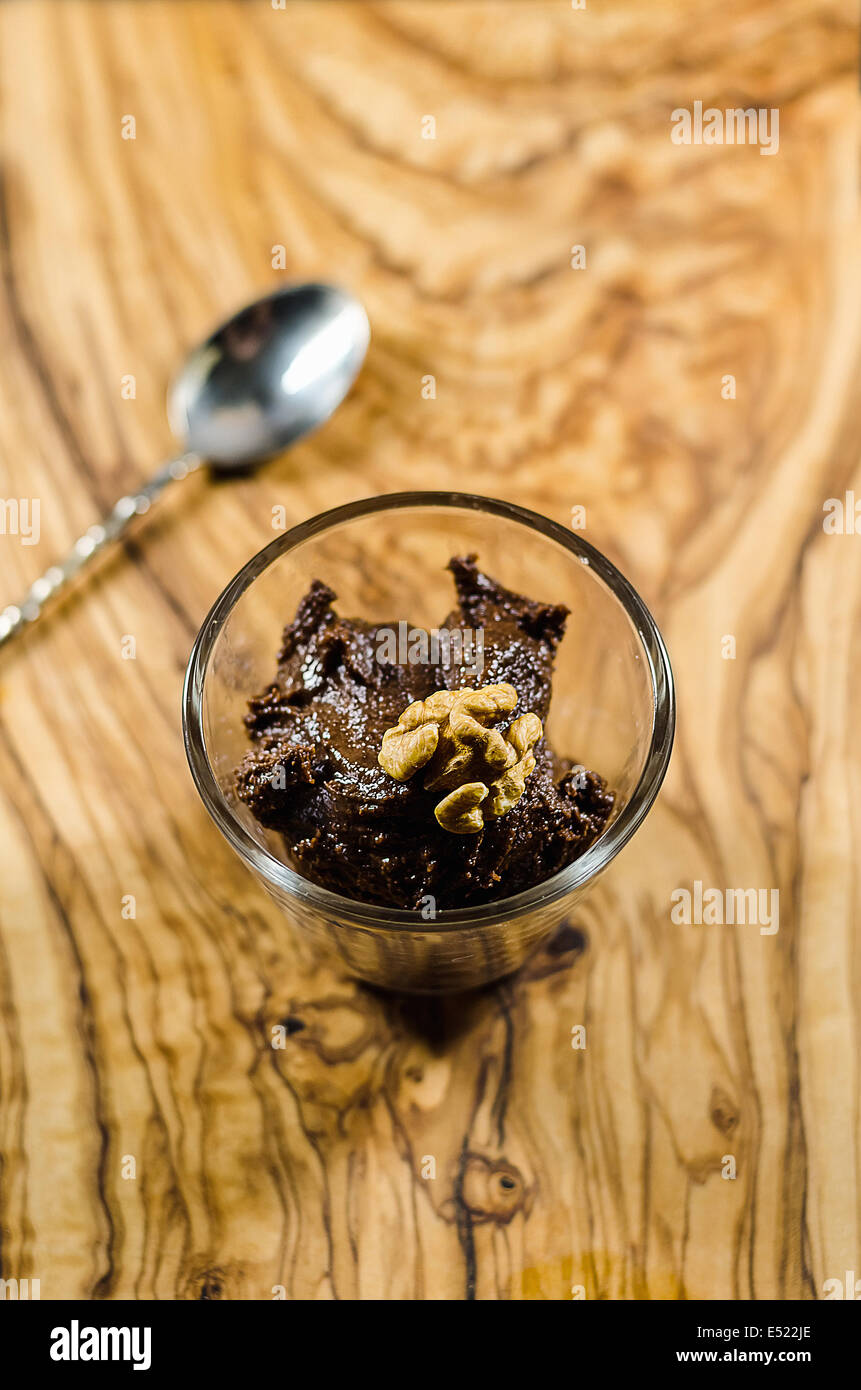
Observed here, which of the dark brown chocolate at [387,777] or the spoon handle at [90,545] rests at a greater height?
the spoon handle at [90,545]

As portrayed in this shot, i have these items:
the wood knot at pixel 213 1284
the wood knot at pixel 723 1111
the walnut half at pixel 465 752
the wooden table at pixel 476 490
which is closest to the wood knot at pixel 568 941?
the wooden table at pixel 476 490

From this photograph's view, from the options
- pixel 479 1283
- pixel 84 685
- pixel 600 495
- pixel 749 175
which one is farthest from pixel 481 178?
pixel 479 1283

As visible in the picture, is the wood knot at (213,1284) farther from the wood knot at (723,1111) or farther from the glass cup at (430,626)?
the wood knot at (723,1111)

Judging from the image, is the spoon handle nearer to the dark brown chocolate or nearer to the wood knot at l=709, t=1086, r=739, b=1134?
the dark brown chocolate

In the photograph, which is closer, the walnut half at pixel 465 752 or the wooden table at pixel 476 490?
the walnut half at pixel 465 752

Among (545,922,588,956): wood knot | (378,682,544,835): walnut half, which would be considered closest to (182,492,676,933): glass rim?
(378,682,544,835): walnut half

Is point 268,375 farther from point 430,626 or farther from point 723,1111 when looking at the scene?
point 723,1111

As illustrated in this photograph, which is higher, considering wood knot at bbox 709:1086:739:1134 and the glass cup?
the glass cup
